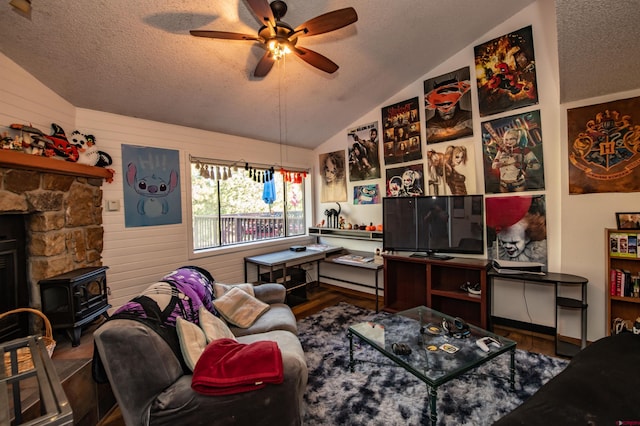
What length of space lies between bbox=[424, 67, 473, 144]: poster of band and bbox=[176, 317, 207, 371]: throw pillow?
10.8ft

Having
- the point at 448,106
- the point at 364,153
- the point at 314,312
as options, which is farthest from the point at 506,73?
the point at 314,312

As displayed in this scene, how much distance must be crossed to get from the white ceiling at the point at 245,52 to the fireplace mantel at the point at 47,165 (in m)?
0.69

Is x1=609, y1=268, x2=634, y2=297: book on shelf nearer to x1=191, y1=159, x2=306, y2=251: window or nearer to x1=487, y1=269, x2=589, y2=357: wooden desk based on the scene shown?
x1=487, y1=269, x2=589, y2=357: wooden desk

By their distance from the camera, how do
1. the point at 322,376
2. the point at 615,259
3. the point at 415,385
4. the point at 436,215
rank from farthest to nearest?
the point at 436,215 → the point at 615,259 → the point at 322,376 → the point at 415,385

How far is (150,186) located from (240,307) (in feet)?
5.82

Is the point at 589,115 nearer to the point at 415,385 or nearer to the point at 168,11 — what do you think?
the point at 415,385

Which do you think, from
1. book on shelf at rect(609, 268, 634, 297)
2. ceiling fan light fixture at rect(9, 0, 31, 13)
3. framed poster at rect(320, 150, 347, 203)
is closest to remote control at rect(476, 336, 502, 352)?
book on shelf at rect(609, 268, 634, 297)

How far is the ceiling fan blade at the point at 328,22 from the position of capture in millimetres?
1623

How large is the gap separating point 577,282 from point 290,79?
338 cm

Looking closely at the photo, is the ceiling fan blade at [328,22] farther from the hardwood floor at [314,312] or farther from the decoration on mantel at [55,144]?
the hardwood floor at [314,312]

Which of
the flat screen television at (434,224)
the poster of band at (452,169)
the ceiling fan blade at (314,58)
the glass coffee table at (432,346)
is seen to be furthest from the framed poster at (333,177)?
the glass coffee table at (432,346)

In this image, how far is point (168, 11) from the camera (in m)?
1.91

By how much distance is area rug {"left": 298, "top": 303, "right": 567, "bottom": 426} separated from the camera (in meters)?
1.76

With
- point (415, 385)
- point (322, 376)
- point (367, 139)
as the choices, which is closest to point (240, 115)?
point (367, 139)
